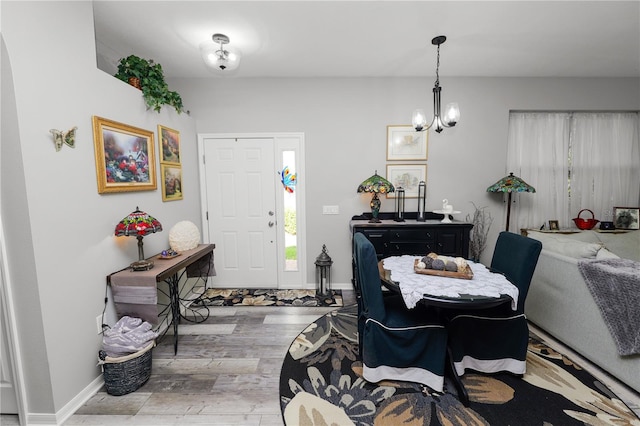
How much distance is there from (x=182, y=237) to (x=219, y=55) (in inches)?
68.8

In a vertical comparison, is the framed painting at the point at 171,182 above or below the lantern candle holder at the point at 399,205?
above

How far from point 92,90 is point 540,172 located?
5140 millimetres

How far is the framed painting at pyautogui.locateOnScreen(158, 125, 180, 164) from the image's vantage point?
2705 millimetres

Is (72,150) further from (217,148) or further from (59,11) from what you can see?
(217,148)

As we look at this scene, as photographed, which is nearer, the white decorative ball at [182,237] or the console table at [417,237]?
the white decorative ball at [182,237]

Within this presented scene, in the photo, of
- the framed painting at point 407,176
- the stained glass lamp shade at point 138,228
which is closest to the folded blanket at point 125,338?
the stained glass lamp shade at point 138,228

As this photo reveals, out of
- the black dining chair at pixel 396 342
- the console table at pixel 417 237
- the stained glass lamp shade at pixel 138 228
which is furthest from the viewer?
the console table at pixel 417 237

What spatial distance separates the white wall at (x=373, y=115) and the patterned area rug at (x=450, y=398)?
2.01 meters

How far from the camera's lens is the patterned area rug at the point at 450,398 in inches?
61.4

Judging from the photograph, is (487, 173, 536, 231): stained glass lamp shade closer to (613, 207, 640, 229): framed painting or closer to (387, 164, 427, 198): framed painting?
(387, 164, 427, 198): framed painting

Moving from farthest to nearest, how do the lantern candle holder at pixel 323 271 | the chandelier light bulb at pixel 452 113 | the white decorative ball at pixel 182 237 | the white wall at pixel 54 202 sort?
the lantern candle holder at pixel 323 271
the white decorative ball at pixel 182 237
the chandelier light bulb at pixel 452 113
the white wall at pixel 54 202

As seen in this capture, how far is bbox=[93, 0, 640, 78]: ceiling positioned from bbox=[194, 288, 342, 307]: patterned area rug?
2802 mm

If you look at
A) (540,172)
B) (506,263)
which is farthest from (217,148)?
(540,172)

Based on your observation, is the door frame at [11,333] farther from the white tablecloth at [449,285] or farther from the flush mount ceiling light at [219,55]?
the white tablecloth at [449,285]
